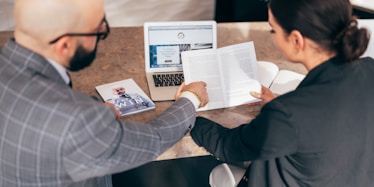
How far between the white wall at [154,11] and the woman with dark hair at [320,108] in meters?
2.41

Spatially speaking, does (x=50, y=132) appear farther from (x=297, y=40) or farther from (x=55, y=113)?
(x=297, y=40)

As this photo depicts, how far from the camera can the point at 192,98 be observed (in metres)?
1.40

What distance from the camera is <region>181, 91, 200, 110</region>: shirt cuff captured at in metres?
1.39

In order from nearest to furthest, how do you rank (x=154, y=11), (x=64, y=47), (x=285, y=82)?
(x=64, y=47), (x=285, y=82), (x=154, y=11)

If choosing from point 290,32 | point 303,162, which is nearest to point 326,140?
point 303,162

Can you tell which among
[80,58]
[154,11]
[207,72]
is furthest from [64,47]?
[154,11]

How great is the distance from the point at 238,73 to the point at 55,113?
0.76m

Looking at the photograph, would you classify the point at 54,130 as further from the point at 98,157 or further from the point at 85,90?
the point at 85,90

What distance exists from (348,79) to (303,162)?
0.25 metres

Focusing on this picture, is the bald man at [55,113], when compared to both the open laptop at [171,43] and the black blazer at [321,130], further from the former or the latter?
the open laptop at [171,43]

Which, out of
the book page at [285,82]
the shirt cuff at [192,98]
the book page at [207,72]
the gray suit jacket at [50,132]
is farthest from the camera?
the book page at [285,82]

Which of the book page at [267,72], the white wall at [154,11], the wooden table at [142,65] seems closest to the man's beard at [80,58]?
the wooden table at [142,65]

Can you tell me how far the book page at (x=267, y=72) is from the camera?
1.65 m

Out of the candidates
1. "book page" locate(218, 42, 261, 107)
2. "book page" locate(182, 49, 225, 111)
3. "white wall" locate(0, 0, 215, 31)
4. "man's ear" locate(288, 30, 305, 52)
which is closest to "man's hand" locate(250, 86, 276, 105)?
"book page" locate(218, 42, 261, 107)
